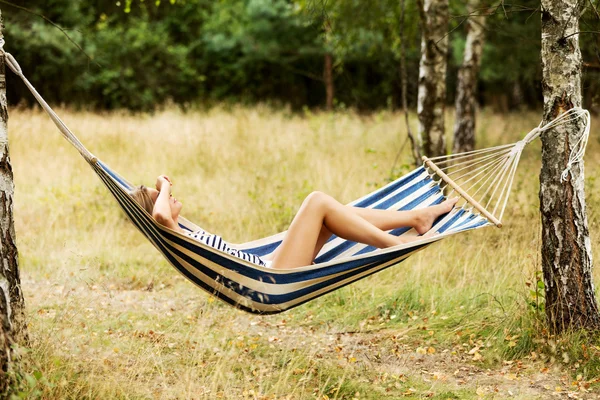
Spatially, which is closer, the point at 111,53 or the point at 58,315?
the point at 58,315

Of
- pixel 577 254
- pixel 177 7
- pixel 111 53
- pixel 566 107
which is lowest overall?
pixel 577 254

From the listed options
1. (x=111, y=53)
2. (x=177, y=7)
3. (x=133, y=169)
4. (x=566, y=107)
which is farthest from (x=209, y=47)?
(x=566, y=107)

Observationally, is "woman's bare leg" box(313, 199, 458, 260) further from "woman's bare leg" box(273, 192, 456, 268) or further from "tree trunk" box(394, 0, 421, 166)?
"tree trunk" box(394, 0, 421, 166)

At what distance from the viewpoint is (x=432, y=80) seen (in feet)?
14.0

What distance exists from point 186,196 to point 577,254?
332 cm

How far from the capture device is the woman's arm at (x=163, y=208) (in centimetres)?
247

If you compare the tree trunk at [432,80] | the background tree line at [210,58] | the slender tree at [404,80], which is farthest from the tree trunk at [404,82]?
the background tree line at [210,58]

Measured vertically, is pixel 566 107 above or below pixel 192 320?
above

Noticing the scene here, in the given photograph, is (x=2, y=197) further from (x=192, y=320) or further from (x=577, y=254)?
(x=577, y=254)

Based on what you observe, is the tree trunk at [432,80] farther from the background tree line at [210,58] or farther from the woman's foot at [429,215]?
the background tree line at [210,58]

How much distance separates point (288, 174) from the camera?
5.41 m

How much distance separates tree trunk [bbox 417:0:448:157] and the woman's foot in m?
1.71

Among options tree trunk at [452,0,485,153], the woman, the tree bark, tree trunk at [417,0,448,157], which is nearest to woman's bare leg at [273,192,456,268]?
the woman

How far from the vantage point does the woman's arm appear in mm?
2469
